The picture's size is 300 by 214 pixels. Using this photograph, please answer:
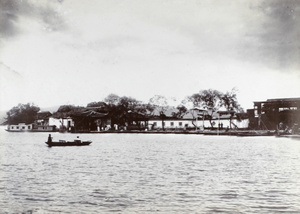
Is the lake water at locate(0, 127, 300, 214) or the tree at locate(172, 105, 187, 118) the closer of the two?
the lake water at locate(0, 127, 300, 214)

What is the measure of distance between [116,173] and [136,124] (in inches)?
1258

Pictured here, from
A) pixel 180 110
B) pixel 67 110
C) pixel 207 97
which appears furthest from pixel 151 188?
pixel 180 110

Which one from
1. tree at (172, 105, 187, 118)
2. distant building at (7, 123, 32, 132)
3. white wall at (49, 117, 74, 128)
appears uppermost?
tree at (172, 105, 187, 118)

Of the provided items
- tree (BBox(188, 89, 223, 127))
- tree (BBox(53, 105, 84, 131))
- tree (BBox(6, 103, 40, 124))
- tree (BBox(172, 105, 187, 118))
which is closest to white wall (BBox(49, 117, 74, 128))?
tree (BBox(53, 105, 84, 131))

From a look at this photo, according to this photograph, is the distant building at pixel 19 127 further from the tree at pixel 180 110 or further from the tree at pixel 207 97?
the tree at pixel 207 97

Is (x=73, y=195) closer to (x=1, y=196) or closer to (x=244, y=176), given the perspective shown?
(x=1, y=196)

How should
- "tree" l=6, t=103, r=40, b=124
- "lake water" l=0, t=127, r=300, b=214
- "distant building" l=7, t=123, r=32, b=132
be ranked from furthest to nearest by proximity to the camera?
1. "distant building" l=7, t=123, r=32, b=132
2. "tree" l=6, t=103, r=40, b=124
3. "lake water" l=0, t=127, r=300, b=214

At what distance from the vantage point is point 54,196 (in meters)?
6.36

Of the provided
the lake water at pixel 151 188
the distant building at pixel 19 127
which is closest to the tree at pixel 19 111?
the lake water at pixel 151 188

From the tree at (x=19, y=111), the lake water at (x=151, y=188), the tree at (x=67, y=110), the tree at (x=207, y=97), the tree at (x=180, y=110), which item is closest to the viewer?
the lake water at (x=151, y=188)

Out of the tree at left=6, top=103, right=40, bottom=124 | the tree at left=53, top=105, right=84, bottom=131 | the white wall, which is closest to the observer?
the tree at left=6, top=103, right=40, bottom=124

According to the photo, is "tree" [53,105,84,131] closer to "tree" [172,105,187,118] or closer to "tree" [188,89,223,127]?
"tree" [188,89,223,127]

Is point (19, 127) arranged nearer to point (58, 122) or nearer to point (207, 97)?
point (58, 122)

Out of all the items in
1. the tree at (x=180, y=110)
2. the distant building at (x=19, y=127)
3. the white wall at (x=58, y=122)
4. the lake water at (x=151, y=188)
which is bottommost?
the lake water at (x=151, y=188)
